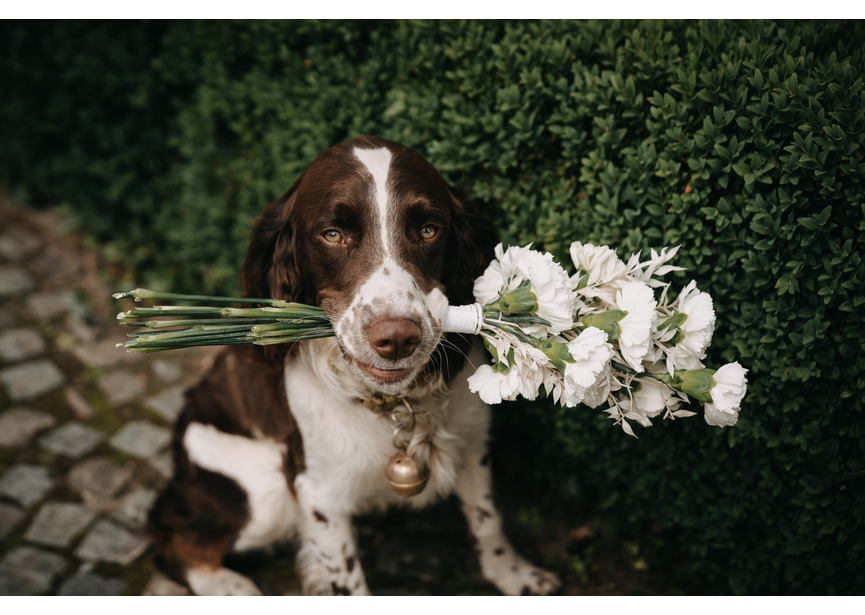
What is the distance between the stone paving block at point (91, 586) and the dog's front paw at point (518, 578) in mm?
1760

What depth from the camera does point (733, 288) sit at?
205 cm

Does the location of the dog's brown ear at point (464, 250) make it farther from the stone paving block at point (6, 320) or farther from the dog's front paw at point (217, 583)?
the stone paving block at point (6, 320)

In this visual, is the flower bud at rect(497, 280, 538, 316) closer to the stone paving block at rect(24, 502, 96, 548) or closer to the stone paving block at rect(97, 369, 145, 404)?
the stone paving block at rect(24, 502, 96, 548)

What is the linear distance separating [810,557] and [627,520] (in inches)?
31.8

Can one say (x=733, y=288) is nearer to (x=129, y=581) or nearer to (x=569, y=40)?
(x=569, y=40)

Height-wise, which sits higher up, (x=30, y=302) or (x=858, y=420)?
(x=858, y=420)

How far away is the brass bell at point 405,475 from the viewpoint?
6.91 feet

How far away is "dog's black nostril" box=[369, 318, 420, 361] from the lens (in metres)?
1.64

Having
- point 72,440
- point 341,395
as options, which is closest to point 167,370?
point 72,440

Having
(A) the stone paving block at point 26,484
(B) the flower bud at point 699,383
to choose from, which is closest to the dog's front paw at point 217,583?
(A) the stone paving block at point 26,484

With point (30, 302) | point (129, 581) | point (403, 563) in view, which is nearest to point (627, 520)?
point (403, 563)

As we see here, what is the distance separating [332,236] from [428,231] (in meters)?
0.32

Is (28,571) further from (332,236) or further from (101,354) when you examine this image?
(332,236)

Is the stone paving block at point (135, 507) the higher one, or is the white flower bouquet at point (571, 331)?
the white flower bouquet at point (571, 331)
